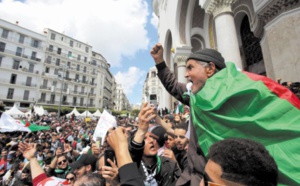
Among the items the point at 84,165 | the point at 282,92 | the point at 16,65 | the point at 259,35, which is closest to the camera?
the point at 282,92

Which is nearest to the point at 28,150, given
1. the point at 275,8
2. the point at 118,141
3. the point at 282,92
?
the point at 118,141

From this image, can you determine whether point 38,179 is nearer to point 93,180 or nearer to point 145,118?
point 93,180

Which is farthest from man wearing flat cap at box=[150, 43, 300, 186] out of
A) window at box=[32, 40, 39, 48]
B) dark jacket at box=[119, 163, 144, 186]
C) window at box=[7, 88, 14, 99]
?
window at box=[32, 40, 39, 48]

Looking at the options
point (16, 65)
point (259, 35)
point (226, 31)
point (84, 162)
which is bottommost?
point (84, 162)

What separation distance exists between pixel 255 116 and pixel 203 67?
703 millimetres

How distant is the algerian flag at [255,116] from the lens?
855 millimetres

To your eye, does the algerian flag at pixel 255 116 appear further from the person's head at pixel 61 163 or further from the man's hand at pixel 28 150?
the person's head at pixel 61 163

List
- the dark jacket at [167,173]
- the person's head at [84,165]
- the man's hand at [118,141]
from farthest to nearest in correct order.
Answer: the person's head at [84,165]
the dark jacket at [167,173]
the man's hand at [118,141]

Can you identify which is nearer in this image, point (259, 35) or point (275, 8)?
point (275, 8)

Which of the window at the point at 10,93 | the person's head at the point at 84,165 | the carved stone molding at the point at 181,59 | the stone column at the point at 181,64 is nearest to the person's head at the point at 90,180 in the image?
the person's head at the point at 84,165

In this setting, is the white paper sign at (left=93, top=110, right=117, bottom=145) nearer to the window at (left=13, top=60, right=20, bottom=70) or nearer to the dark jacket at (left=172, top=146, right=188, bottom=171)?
the dark jacket at (left=172, top=146, right=188, bottom=171)

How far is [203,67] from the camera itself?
1.54m

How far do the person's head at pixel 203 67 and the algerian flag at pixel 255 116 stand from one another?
343 mm

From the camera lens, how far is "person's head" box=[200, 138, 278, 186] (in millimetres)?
701
